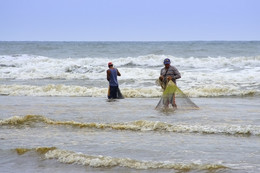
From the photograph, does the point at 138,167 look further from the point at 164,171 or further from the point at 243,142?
the point at 243,142

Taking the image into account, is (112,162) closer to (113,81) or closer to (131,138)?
(131,138)

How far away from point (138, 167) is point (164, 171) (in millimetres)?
401

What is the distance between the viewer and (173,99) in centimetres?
1160

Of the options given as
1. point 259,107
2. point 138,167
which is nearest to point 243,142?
point 138,167

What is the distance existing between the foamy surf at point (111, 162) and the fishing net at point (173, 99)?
4696mm

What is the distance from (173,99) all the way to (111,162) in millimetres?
5242

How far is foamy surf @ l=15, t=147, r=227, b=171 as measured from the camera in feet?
20.6

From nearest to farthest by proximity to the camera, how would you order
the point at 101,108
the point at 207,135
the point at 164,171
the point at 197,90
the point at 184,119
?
1. the point at 164,171
2. the point at 207,135
3. the point at 184,119
4. the point at 101,108
5. the point at 197,90

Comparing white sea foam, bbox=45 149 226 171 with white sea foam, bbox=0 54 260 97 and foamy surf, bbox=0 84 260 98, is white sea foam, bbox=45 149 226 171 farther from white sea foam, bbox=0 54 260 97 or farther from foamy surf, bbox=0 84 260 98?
white sea foam, bbox=0 54 260 97

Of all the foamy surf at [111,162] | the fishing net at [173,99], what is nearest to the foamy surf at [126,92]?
the fishing net at [173,99]

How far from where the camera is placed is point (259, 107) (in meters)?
12.2

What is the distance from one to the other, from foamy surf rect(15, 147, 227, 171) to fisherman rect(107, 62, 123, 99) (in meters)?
6.96

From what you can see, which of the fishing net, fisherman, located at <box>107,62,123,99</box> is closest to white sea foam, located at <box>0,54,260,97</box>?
fisherman, located at <box>107,62,123,99</box>

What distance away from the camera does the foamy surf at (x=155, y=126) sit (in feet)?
28.3
